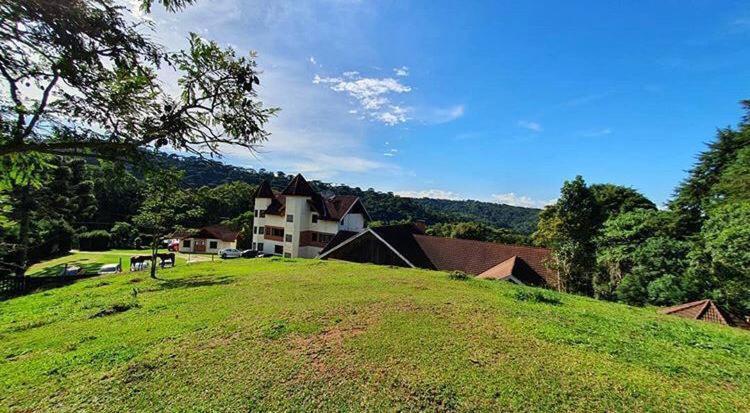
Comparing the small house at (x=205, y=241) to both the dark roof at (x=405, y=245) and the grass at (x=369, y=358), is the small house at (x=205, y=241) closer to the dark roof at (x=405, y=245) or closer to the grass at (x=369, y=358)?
the dark roof at (x=405, y=245)

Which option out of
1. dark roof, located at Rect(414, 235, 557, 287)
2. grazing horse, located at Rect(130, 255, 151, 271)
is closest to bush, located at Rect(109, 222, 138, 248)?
grazing horse, located at Rect(130, 255, 151, 271)

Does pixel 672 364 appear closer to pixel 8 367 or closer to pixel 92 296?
pixel 8 367

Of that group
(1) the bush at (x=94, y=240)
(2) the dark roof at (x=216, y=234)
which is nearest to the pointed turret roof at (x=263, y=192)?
(2) the dark roof at (x=216, y=234)

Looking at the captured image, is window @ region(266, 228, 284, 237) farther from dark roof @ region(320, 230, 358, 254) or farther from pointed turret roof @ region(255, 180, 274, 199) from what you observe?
dark roof @ region(320, 230, 358, 254)

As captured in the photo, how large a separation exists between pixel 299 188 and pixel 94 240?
34.2 m

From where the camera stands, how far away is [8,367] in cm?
635

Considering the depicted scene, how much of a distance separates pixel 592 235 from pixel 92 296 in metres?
31.2

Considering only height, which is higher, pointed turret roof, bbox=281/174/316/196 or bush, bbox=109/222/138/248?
pointed turret roof, bbox=281/174/316/196

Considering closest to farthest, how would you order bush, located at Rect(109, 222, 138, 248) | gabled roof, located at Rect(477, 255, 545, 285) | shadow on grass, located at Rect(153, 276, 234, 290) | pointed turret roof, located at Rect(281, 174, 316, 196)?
shadow on grass, located at Rect(153, 276, 234, 290)
gabled roof, located at Rect(477, 255, 545, 285)
pointed turret roof, located at Rect(281, 174, 316, 196)
bush, located at Rect(109, 222, 138, 248)

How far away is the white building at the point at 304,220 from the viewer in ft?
111

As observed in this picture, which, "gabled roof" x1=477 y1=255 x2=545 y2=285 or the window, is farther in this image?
the window

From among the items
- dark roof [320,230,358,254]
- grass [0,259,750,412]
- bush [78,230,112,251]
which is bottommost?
bush [78,230,112,251]

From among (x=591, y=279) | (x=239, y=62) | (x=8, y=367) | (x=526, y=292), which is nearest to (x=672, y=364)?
(x=526, y=292)

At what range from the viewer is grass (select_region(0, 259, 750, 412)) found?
466cm
